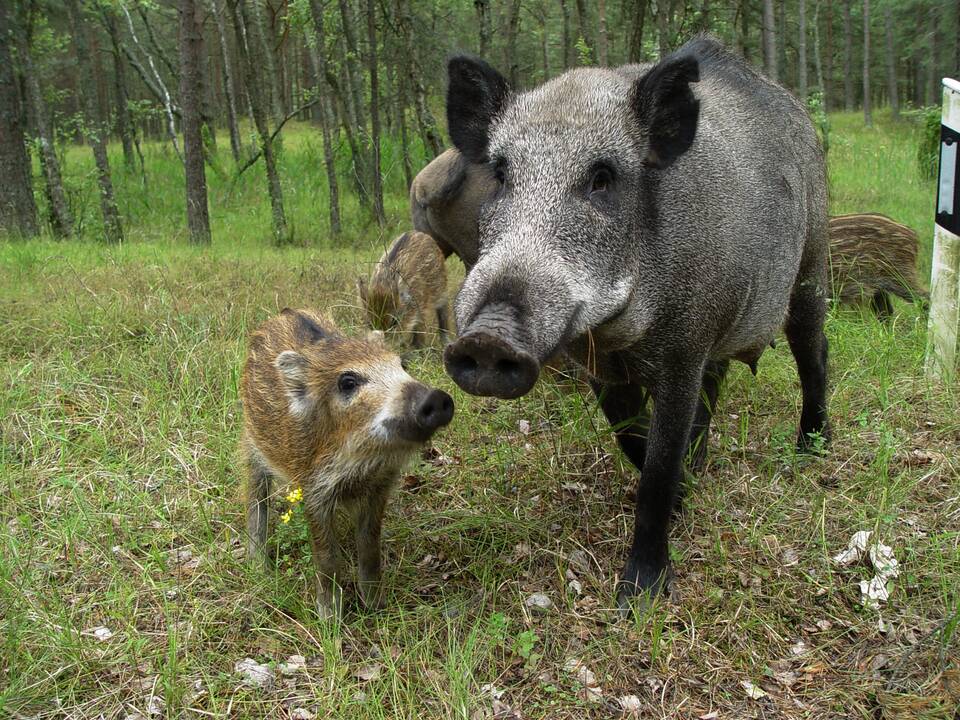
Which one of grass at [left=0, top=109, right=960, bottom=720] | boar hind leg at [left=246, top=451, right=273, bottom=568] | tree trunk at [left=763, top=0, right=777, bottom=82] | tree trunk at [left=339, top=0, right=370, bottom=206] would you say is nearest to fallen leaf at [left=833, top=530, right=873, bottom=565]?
grass at [left=0, top=109, right=960, bottom=720]

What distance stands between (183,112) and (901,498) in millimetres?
8577

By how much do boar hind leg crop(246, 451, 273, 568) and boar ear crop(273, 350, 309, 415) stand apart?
0.42m

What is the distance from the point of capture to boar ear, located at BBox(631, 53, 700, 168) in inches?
116

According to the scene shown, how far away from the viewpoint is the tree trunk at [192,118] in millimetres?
9352

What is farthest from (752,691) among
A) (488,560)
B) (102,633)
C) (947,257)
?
(947,257)

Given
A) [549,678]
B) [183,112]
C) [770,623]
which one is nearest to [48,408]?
[549,678]

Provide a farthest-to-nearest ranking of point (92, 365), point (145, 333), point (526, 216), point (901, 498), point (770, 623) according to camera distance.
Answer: point (145, 333), point (92, 365), point (901, 498), point (770, 623), point (526, 216)

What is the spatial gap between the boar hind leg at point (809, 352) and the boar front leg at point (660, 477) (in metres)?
1.26

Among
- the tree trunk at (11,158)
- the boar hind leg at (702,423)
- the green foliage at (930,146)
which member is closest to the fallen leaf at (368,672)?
the boar hind leg at (702,423)

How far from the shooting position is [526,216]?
277 cm

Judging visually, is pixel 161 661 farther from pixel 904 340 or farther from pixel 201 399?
pixel 904 340

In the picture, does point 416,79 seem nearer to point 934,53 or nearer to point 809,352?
point 809,352

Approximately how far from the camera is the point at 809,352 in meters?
4.33

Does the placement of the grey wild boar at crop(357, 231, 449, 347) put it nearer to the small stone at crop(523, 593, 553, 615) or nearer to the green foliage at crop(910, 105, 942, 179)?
the small stone at crop(523, 593, 553, 615)
